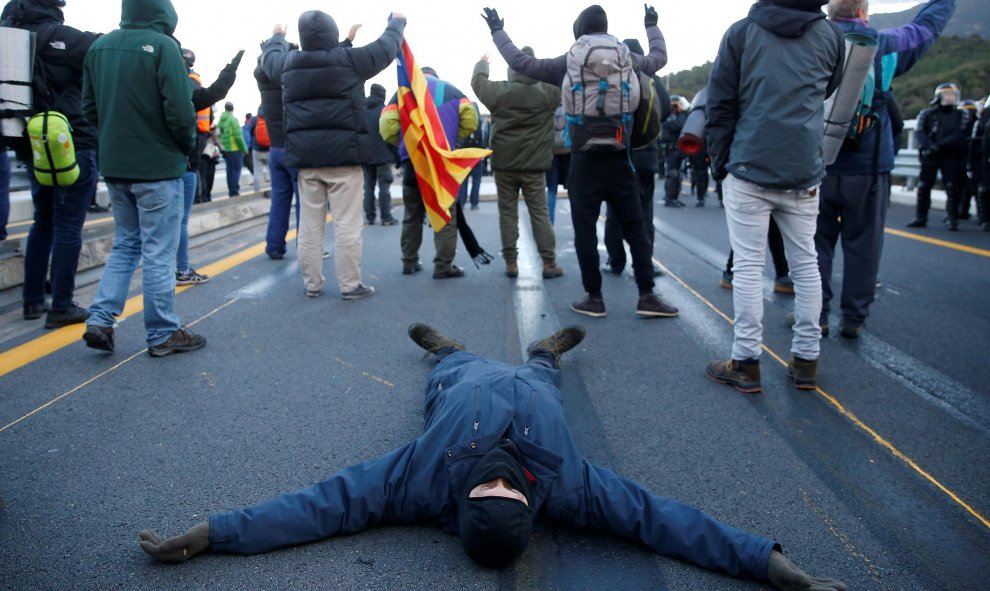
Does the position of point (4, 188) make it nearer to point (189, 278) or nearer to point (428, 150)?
point (189, 278)

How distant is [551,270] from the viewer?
660 cm

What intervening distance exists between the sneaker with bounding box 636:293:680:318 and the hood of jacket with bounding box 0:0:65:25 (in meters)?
4.44

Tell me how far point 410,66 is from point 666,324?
3.08m

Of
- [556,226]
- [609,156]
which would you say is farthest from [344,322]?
[556,226]

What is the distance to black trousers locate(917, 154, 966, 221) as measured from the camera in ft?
31.4

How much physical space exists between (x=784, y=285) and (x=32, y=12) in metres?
5.84

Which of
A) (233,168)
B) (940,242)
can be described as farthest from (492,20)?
(233,168)

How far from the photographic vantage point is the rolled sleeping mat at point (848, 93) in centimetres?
369

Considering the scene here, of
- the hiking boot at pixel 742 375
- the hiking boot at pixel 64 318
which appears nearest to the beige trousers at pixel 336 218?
the hiking boot at pixel 64 318

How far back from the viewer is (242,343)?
4.51 metres

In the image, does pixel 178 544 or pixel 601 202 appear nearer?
pixel 178 544

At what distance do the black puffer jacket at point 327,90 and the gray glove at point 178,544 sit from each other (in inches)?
147

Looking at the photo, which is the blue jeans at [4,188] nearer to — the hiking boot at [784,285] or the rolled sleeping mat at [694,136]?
the rolled sleeping mat at [694,136]

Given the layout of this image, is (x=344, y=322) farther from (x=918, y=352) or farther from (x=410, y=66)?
(x=918, y=352)
